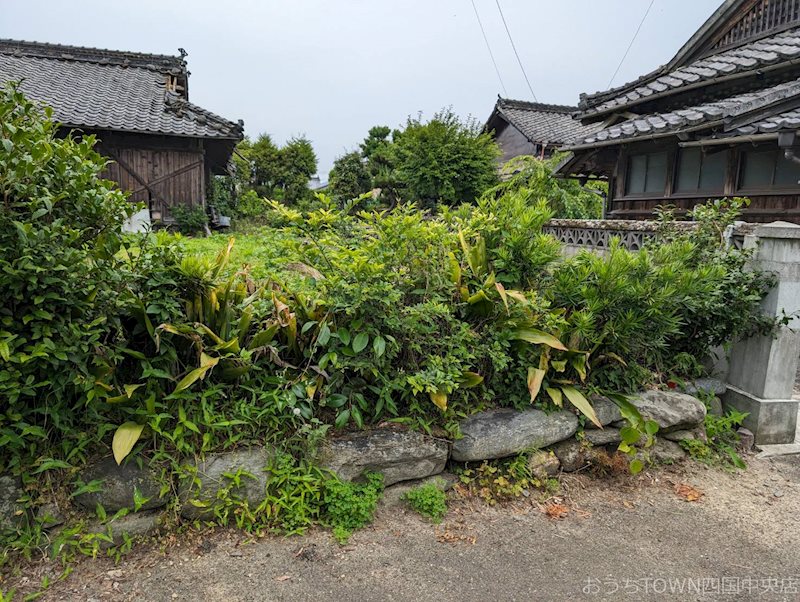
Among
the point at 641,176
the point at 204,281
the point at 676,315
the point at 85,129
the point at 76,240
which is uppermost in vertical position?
the point at 85,129

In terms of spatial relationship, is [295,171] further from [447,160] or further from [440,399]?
[440,399]

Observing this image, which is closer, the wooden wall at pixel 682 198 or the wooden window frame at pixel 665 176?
the wooden wall at pixel 682 198

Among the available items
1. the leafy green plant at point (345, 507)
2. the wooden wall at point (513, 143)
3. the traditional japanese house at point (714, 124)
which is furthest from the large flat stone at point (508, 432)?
the wooden wall at point (513, 143)

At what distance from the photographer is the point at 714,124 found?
24.6 feet

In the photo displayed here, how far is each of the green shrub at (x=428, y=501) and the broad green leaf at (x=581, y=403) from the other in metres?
1.14

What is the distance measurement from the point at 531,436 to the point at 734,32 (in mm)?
11204

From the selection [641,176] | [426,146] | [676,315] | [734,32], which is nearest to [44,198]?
[676,315]

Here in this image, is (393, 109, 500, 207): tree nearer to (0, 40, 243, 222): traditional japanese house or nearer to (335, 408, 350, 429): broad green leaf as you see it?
(0, 40, 243, 222): traditional japanese house

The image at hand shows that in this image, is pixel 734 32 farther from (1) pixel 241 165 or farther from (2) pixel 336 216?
(1) pixel 241 165

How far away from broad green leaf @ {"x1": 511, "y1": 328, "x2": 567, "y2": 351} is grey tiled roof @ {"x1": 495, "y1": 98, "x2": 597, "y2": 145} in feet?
60.5

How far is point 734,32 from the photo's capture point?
1044 cm

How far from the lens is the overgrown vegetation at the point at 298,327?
243 cm

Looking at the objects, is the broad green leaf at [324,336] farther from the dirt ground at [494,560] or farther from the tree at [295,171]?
the tree at [295,171]

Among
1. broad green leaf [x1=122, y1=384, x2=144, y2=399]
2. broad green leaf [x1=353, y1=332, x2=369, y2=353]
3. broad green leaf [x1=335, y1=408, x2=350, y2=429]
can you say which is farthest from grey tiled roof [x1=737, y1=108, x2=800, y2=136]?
broad green leaf [x1=122, y1=384, x2=144, y2=399]
